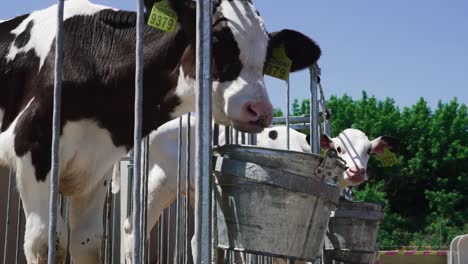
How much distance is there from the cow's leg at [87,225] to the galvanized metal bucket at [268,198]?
1.32 meters

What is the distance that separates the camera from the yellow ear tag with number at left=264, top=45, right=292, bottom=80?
12.8ft

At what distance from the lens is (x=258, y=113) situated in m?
3.23

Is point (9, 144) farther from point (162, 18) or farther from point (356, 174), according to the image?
point (356, 174)

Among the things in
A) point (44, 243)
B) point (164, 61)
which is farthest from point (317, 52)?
point (44, 243)

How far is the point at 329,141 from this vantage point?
27.6 ft

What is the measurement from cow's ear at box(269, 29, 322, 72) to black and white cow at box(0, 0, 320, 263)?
18 mm

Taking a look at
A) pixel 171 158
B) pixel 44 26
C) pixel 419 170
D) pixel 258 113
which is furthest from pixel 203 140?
pixel 419 170

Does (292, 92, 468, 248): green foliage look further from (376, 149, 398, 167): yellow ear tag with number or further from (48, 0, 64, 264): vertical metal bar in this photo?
(48, 0, 64, 264): vertical metal bar

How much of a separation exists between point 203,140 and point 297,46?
6.90ft

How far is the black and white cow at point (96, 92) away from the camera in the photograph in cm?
330

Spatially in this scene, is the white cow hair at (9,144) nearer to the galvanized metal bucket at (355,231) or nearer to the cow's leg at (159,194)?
the galvanized metal bucket at (355,231)

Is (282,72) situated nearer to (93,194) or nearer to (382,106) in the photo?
(93,194)

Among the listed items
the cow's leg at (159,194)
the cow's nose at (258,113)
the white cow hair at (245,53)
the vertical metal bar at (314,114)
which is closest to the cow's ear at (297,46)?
the white cow hair at (245,53)

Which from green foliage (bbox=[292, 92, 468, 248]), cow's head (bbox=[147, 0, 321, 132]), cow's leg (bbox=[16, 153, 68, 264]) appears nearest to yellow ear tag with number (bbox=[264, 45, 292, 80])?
cow's head (bbox=[147, 0, 321, 132])
